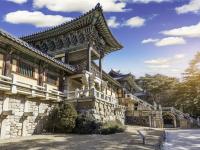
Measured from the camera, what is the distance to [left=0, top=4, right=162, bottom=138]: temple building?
1664 cm

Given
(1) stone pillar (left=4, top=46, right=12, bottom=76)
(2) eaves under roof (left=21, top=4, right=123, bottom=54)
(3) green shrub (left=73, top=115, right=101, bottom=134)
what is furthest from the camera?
(2) eaves under roof (left=21, top=4, right=123, bottom=54)

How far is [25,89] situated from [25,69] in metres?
3.02

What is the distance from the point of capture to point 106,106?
2419 cm

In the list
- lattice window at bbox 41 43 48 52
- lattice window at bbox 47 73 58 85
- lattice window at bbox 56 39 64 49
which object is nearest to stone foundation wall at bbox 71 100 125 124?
lattice window at bbox 47 73 58 85

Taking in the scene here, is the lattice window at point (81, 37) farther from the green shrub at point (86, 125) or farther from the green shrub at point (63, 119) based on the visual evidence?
the green shrub at point (86, 125)

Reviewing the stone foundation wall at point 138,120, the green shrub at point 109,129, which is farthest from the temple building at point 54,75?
the green shrub at point 109,129

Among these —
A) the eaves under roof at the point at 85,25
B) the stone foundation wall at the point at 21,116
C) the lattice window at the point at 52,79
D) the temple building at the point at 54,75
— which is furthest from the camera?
the eaves under roof at the point at 85,25

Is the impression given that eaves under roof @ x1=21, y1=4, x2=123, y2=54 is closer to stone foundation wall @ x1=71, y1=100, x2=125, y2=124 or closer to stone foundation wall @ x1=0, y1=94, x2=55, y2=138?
stone foundation wall @ x1=71, y1=100, x2=125, y2=124

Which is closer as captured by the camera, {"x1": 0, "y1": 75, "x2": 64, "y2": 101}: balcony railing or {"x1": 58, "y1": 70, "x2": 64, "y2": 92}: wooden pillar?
{"x1": 0, "y1": 75, "x2": 64, "y2": 101}: balcony railing

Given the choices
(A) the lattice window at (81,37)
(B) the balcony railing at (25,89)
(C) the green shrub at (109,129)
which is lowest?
(C) the green shrub at (109,129)

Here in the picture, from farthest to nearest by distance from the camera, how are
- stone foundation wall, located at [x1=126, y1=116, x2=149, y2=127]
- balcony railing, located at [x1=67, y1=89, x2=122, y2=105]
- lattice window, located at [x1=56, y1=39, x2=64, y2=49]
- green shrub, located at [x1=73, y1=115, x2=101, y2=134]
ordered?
stone foundation wall, located at [x1=126, y1=116, x2=149, y2=127] → lattice window, located at [x1=56, y1=39, x2=64, y2=49] → balcony railing, located at [x1=67, y1=89, x2=122, y2=105] → green shrub, located at [x1=73, y1=115, x2=101, y2=134]

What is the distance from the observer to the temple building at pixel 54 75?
54.6ft

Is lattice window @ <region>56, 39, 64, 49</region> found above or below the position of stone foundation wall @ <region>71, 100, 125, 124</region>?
above

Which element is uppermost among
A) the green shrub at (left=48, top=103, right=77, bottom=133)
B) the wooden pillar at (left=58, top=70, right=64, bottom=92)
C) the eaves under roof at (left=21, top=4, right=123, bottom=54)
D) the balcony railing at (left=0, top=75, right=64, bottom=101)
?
the eaves under roof at (left=21, top=4, right=123, bottom=54)
